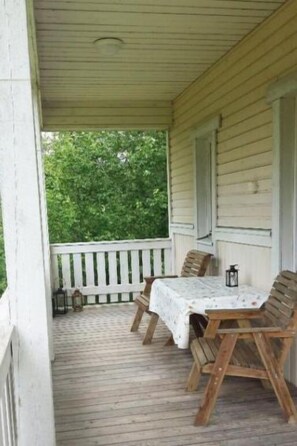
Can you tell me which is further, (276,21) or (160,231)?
(160,231)

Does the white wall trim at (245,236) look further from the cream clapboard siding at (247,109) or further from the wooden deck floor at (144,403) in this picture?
the wooden deck floor at (144,403)

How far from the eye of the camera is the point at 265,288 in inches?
127

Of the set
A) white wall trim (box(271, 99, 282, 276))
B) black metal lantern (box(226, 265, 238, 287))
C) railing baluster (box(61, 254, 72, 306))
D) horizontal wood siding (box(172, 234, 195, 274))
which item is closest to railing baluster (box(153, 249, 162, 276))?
horizontal wood siding (box(172, 234, 195, 274))

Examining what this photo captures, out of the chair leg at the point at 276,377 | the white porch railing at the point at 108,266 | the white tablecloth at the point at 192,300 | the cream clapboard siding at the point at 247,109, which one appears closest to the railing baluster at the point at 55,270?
the white porch railing at the point at 108,266

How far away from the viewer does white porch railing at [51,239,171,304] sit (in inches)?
212

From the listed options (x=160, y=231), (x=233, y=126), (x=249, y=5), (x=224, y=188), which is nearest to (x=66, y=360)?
(x=224, y=188)

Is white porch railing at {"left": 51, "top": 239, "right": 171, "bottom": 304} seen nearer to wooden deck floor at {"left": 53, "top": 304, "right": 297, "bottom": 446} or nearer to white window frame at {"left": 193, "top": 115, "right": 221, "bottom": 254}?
white window frame at {"left": 193, "top": 115, "right": 221, "bottom": 254}

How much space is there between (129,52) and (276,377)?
292 centimetres

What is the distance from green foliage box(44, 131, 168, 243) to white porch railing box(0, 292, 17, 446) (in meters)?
8.07

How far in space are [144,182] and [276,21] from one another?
6.83 m

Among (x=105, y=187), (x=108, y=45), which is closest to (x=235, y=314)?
(x=108, y=45)

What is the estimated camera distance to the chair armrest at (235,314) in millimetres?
2590

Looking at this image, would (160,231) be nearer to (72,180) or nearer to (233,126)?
(72,180)

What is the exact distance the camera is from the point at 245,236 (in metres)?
3.48
